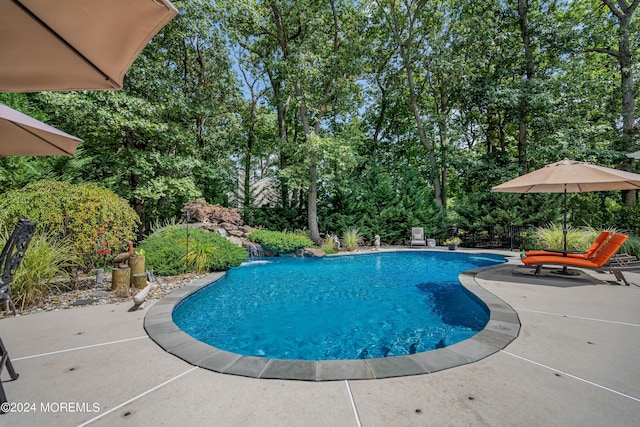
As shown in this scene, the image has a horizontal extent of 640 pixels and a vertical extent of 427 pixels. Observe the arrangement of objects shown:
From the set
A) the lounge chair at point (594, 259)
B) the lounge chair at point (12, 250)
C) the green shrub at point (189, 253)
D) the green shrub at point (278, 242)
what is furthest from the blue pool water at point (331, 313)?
the green shrub at point (278, 242)

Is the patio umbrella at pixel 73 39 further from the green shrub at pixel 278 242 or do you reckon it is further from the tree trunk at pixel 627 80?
the tree trunk at pixel 627 80

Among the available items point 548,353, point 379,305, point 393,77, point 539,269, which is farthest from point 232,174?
point 548,353

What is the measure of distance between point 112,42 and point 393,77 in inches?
575

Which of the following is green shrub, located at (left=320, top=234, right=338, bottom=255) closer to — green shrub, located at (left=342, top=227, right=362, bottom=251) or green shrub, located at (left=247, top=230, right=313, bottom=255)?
green shrub, located at (left=342, top=227, right=362, bottom=251)

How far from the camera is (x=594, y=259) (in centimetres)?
474

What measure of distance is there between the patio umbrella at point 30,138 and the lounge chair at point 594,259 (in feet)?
24.1

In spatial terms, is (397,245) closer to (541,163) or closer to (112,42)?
(541,163)

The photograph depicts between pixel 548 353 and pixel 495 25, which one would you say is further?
pixel 495 25

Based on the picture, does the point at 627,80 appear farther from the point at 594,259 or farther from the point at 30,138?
the point at 30,138

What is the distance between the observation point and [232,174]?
15.9m

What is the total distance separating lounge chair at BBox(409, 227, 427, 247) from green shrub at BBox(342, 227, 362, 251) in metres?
2.20

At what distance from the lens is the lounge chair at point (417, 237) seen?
37.2ft

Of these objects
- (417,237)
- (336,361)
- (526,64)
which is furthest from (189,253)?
(526,64)

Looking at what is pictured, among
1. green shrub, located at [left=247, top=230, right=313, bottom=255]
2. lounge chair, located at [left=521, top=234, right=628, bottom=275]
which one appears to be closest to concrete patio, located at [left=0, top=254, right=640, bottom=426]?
lounge chair, located at [left=521, top=234, right=628, bottom=275]
